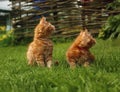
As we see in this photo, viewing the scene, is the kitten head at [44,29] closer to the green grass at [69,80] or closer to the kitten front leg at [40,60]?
the kitten front leg at [40,60]

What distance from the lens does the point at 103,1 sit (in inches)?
513

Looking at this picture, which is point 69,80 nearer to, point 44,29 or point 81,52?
point 81,52

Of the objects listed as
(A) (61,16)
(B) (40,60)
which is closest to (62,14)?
(A) (61,16)

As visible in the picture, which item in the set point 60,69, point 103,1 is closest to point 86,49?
point 60,69

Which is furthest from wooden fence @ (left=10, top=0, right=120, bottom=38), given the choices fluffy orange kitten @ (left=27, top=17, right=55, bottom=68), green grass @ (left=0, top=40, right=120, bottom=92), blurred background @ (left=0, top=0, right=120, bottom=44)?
green grass @ (left=0, top=40, right=120, bottom=92)

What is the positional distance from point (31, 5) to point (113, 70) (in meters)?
8.95

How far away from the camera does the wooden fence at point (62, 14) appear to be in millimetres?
13258

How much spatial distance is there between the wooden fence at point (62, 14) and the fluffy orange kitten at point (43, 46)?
6.36 meters

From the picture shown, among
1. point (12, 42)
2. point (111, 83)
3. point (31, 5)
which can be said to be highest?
point (111, 83)

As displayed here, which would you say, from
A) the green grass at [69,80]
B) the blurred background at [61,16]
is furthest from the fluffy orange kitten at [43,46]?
the blurred background at [61,16]

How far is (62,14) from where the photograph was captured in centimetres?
1383

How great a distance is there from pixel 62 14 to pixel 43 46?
7583 millimetres

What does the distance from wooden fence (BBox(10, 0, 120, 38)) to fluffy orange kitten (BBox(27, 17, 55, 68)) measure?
6359 mm

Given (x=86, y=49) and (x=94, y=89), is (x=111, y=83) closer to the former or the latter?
(x=94, y=89)
